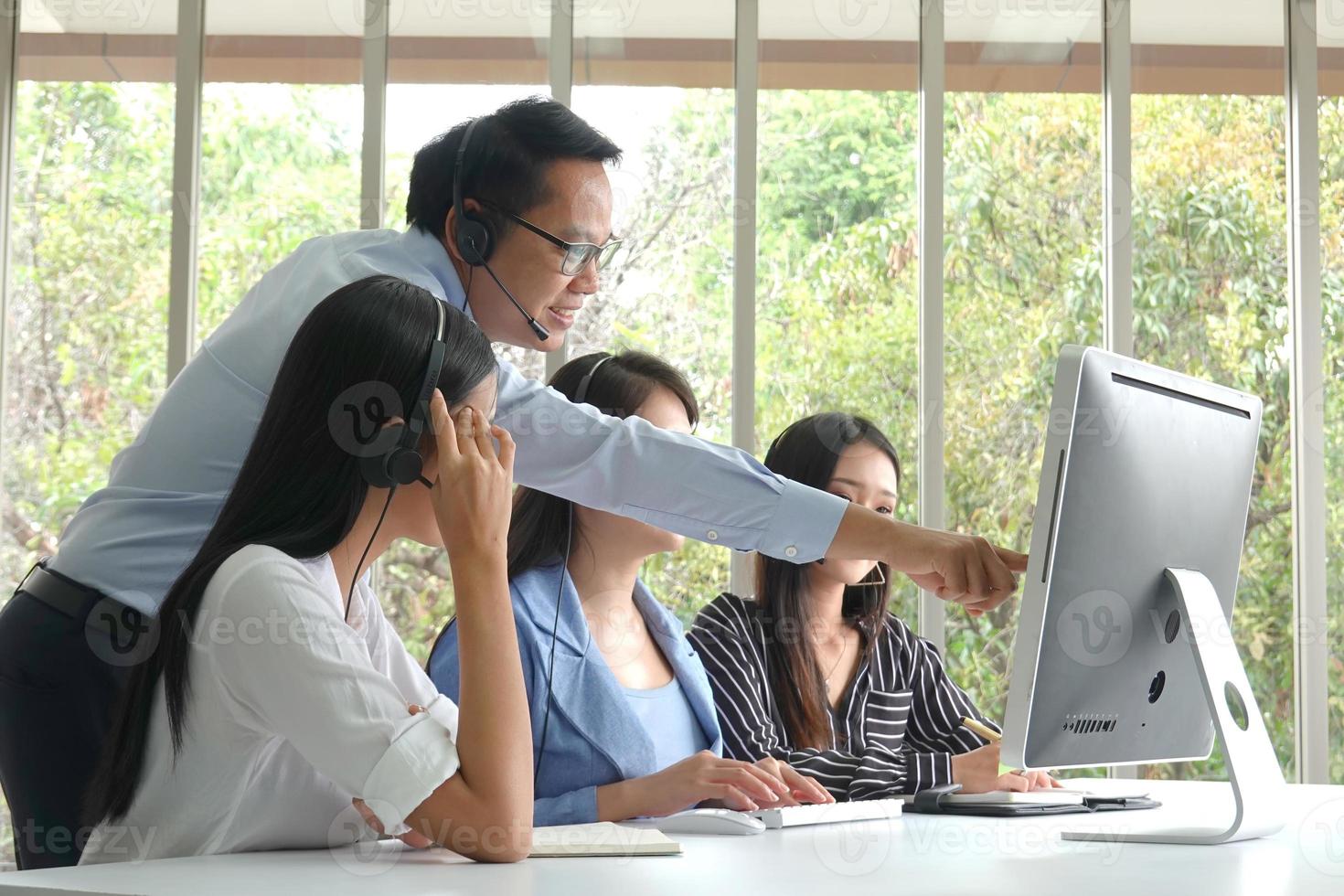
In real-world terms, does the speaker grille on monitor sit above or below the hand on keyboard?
above

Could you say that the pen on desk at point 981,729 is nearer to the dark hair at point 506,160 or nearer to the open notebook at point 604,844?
the open notebook at point 604,844

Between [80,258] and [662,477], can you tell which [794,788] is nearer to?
[662,477]

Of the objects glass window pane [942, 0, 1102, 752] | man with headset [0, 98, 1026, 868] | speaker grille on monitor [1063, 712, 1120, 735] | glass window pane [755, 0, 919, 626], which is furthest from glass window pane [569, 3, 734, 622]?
speaker grille on monitor [1063, 712, 1120, 735]

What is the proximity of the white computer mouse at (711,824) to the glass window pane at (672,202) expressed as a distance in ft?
6.03

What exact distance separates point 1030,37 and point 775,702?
7.10 feet

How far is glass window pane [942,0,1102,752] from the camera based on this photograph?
3.22 meters

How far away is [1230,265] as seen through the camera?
332 centimetres

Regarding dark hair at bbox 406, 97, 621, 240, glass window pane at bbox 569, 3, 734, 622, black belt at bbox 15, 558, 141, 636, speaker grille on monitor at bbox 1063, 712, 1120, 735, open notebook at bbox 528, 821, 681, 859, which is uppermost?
glass window pane at bbox 569, 3, 734, 622

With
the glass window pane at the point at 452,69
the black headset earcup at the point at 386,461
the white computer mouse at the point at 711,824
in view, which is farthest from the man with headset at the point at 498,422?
the glass window pane at the point at 452,69

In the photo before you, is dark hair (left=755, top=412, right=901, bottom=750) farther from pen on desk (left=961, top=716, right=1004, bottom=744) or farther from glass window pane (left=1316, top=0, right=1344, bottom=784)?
glass window pane (left=1316, top=0, right=1344, bottom=784)

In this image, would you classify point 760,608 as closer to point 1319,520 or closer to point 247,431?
point 247,431

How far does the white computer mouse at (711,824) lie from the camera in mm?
1282

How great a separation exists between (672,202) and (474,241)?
67.3 inches

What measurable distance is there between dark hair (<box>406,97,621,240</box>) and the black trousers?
0.69 m
